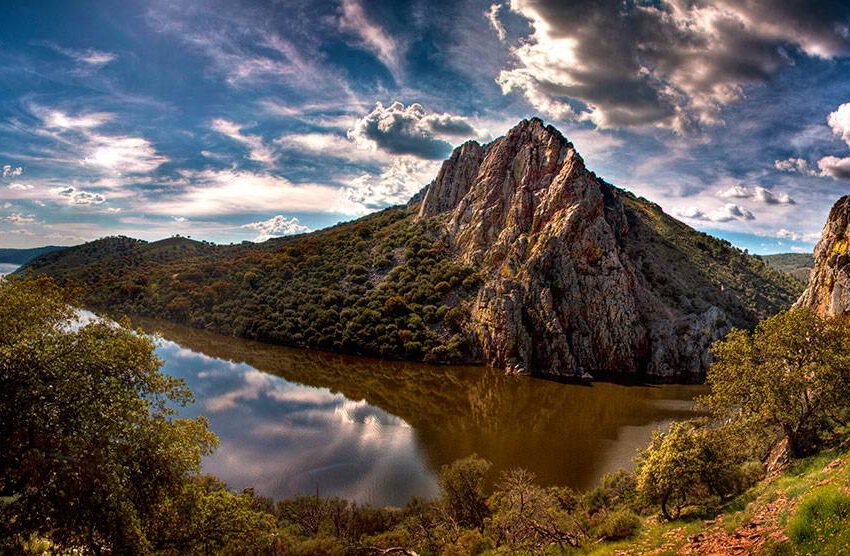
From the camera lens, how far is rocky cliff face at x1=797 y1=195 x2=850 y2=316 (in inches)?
1105

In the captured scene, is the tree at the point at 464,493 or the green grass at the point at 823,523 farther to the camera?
the tree at the point at 464,493

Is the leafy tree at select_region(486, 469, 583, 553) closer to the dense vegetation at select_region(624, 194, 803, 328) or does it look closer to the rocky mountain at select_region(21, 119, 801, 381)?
the rocky mountain at select_region(21, 119, 801, 381)

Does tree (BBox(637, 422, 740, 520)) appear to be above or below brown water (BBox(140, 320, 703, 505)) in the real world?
above

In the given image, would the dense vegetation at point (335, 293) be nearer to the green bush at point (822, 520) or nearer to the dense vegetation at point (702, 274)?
the dense vegetation at point (702, 274)

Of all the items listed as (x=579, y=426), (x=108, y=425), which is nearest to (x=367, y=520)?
(x=108, y=425)

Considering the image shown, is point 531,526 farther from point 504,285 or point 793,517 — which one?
point 504,285

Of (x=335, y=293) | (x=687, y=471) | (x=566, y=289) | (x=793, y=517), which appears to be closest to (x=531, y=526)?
(x=687, y=471)

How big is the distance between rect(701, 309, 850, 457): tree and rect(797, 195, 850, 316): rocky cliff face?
10656 millimetres

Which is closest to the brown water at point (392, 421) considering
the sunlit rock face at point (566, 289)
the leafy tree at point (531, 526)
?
the sunlit rock face at point (566, 289)

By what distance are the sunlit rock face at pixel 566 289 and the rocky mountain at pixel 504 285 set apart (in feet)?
0.74

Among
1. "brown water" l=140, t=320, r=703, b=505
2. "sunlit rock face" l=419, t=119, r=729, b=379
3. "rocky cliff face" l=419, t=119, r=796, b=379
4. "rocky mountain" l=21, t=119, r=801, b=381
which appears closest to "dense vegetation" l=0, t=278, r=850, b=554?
"brown water" l=140, t=320, r=703, b=505

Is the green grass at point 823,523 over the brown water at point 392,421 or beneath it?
over

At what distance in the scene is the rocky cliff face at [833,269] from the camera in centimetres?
2806

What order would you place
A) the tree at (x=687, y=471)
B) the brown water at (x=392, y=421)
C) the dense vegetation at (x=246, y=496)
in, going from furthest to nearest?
the brown water at (x=392, y=421) → the tree at (x=687, y=471) → the dense vegetation at (x=246, y=496)
